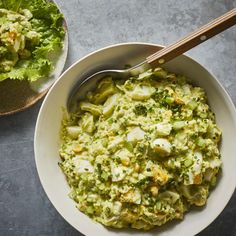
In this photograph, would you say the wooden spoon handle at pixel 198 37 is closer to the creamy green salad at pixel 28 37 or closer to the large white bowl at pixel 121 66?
the large white bowl at pixel 121 66

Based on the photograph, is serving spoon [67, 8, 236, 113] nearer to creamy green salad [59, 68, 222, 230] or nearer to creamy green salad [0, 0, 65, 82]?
creamy green salad [59, 68, 222, 230]

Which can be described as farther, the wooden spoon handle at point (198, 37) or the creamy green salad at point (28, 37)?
the creamy green salad at point (28, 37)

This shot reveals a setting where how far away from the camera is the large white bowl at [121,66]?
105 inches

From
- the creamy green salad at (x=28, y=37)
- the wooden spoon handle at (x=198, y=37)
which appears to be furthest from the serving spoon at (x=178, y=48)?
the creamy green salad at (x=28, y=37)

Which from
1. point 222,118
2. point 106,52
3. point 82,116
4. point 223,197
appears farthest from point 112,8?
point 223,197

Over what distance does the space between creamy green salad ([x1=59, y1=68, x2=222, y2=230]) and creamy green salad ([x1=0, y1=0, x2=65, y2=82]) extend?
0.39 metres

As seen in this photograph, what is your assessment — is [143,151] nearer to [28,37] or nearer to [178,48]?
[178,48]

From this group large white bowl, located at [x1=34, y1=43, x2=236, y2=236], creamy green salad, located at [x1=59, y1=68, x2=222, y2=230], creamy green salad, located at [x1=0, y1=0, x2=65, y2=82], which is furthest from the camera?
creamy green salad, located at [x1=0, y1=0, x2=65, y2=82]

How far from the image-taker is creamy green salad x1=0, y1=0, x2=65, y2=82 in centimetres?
288

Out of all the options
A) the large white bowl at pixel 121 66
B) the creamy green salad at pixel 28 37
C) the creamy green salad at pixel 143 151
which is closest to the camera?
the creamy green salad at pixel 143 151

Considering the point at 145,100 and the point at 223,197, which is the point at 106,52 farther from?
the point at 223,197

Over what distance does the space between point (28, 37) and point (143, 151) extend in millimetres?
1016

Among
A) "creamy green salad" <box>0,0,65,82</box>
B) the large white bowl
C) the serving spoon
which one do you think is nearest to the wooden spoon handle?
the serving spoon

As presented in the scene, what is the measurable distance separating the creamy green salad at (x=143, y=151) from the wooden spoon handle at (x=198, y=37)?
0.42 ft
